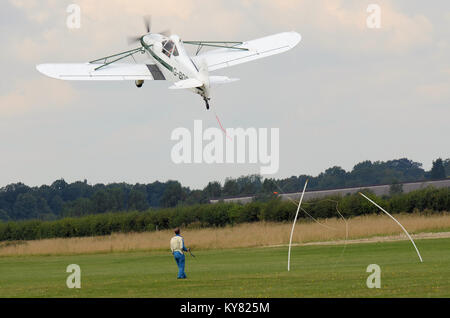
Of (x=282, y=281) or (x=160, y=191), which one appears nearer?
(x=282, y=281)

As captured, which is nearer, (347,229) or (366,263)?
(366,263)

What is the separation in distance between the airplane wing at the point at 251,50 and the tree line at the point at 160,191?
2763 cm

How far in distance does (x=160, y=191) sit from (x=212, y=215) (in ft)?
233

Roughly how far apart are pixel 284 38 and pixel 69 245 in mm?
26773

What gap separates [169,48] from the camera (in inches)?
1524

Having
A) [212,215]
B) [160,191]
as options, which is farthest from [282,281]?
[160,191]

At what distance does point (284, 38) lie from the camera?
43938 mm

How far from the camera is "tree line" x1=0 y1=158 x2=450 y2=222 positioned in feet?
304

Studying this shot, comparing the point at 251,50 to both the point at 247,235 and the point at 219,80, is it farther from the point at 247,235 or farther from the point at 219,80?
the point at 247,235

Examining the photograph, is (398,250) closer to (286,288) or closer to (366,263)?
(366,263)

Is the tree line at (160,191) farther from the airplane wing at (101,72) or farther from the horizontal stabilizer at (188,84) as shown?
the horizontal stabilizer at (188,84)

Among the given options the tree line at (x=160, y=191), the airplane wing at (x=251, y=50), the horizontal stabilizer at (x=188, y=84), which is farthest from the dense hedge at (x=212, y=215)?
the horizontal stabilizer at (x=188, y=84)

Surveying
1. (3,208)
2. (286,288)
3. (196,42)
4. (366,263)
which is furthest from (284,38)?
(3,208)

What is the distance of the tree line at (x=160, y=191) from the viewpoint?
9269cm
